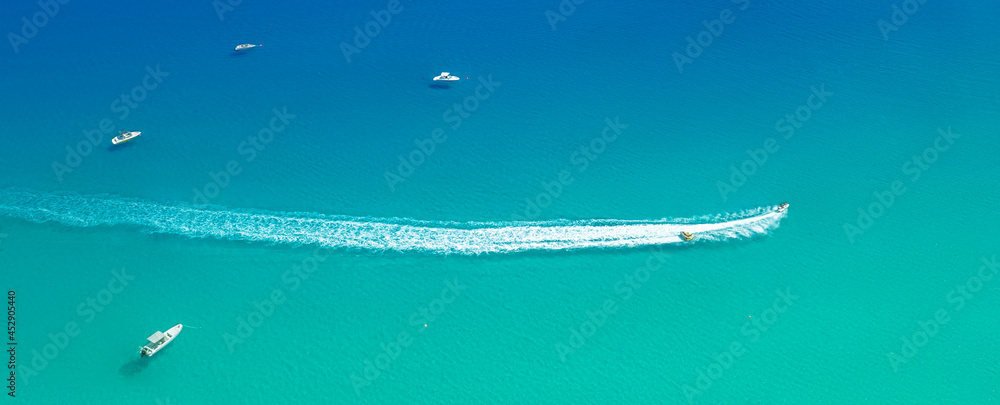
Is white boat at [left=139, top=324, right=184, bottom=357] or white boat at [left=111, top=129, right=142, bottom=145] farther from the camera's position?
white boat at [left=111, top=129, right=142, bottom=145]

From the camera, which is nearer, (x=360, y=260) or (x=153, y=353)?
(x=153, y=353)

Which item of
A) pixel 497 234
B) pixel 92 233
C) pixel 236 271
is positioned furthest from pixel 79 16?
pixel 497 234

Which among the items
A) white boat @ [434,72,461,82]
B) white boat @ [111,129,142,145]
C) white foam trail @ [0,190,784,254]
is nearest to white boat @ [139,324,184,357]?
white foam trail @ [0,190,784,254]

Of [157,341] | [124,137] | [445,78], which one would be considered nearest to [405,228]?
[157,341]

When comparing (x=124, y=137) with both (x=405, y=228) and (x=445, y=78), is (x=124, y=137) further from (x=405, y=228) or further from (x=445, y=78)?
(x=445, y=78)

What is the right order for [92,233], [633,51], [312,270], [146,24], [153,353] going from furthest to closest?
[146,24]
[633,51]
[92,233]
[312,270]
[153,353]

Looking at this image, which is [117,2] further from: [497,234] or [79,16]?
[497,234]

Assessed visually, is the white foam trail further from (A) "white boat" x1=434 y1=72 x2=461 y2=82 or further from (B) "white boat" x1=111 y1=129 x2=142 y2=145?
(A) "white boat" x1=434 y1=72 x2=461 y2=82
